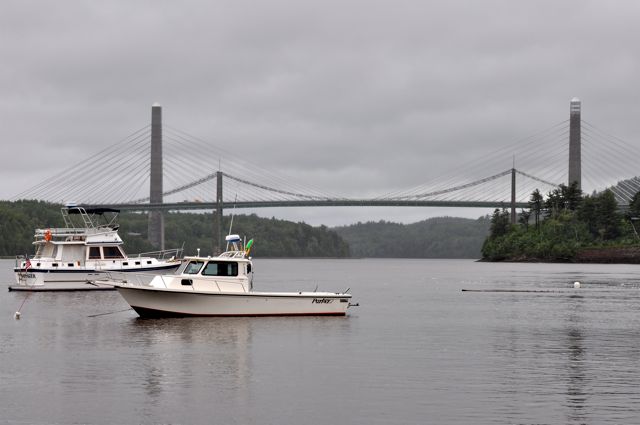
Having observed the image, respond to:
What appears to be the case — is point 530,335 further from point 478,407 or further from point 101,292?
point 101,292

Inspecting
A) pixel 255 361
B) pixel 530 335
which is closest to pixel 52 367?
pixel 255 361

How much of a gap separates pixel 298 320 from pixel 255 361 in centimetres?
1380

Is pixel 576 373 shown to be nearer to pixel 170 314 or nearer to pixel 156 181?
pixel 170 314

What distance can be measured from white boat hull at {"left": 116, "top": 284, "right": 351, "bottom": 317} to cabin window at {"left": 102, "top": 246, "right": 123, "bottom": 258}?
25990 millimetres

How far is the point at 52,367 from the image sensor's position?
106 ft

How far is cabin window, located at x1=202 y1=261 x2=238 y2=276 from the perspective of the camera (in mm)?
46719

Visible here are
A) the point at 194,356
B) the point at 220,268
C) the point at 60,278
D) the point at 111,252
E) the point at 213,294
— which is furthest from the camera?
the point at 111,252

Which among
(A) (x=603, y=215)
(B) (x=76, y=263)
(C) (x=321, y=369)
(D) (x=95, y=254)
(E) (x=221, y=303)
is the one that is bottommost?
(C) (x=321, y=369)

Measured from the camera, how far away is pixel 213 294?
46.4 meters

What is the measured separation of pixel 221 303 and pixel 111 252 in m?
29.2

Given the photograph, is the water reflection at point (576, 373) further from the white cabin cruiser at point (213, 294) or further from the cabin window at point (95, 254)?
the cabin window at point (95, 254)

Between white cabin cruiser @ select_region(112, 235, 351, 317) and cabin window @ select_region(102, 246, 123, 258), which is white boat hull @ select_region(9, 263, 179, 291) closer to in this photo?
cabin window @ select_region(102, 246, 123, 258)

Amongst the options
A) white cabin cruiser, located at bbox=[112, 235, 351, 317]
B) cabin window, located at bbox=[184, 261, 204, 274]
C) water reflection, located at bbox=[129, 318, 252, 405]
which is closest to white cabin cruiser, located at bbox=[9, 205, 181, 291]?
white cabin cruiser, located at bbox=[112, 235, 351, 317]

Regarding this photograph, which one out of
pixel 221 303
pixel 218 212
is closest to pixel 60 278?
pixel 221 303
